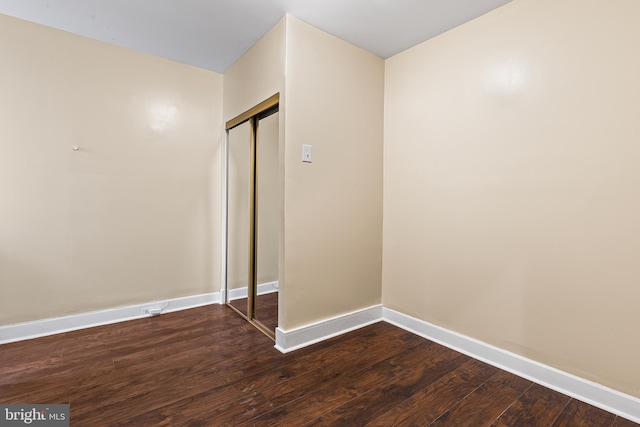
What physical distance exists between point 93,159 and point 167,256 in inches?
40.9

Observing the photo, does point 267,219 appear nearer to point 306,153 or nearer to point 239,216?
point 239,216

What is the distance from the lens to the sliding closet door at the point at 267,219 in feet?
7.85

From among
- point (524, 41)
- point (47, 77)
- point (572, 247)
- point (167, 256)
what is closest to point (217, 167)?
point (167, 256)

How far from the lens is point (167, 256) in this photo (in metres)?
2.86

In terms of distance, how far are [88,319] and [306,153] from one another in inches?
90.0

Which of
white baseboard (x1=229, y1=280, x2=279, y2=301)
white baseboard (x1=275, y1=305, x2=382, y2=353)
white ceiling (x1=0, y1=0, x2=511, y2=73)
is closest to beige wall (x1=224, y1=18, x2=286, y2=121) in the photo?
white ceiling (x1=0, y1=0, x2=511, y2=73)

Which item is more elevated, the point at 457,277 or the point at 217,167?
the point at 217,167

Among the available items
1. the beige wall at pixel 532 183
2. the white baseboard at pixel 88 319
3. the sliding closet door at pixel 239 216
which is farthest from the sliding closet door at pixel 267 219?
the beige wall at pixel 532 183

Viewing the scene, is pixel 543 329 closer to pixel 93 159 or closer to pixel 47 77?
pixel 93 159

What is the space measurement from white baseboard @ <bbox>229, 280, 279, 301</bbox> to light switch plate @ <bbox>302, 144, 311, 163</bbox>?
97cm

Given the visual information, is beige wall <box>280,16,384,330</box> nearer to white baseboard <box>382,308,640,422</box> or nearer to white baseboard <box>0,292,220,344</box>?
white baseboard <box>382,308,640,422</box>

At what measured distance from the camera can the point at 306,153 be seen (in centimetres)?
221

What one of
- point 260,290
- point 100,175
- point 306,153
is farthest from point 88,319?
point 306,153

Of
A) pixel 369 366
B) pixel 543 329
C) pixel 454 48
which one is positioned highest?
pixel 454 48
